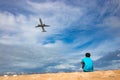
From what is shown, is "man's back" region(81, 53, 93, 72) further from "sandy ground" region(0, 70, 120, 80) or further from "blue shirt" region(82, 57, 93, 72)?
"sandy ground" region(0, 70, 120, 80)

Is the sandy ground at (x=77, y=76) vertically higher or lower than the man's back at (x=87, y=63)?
lower

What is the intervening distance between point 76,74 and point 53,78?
4.93ft

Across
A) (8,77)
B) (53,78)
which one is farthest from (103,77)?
(8,77)

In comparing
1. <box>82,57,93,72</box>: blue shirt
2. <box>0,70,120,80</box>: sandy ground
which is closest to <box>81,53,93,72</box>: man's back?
<box>82,57,93,72</box>: blue shirt

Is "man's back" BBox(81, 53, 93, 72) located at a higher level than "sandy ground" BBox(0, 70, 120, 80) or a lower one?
higher

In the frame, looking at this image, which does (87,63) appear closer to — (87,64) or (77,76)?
(87,64)

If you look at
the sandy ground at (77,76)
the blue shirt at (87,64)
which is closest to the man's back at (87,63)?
the blue shirt at (87,64)

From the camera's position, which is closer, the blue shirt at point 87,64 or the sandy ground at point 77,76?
the sandy ground at point 77,76

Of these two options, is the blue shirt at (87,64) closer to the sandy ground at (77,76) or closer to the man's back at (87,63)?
the man's back at (87,63)

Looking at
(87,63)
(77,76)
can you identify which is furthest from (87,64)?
(77,76)

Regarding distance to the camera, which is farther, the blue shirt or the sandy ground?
the blue shirt

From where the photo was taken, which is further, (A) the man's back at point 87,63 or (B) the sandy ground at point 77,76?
(A) the man's back at point 87,63

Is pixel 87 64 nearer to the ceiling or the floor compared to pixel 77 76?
nearer to the ceiling

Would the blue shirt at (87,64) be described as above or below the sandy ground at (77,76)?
above
